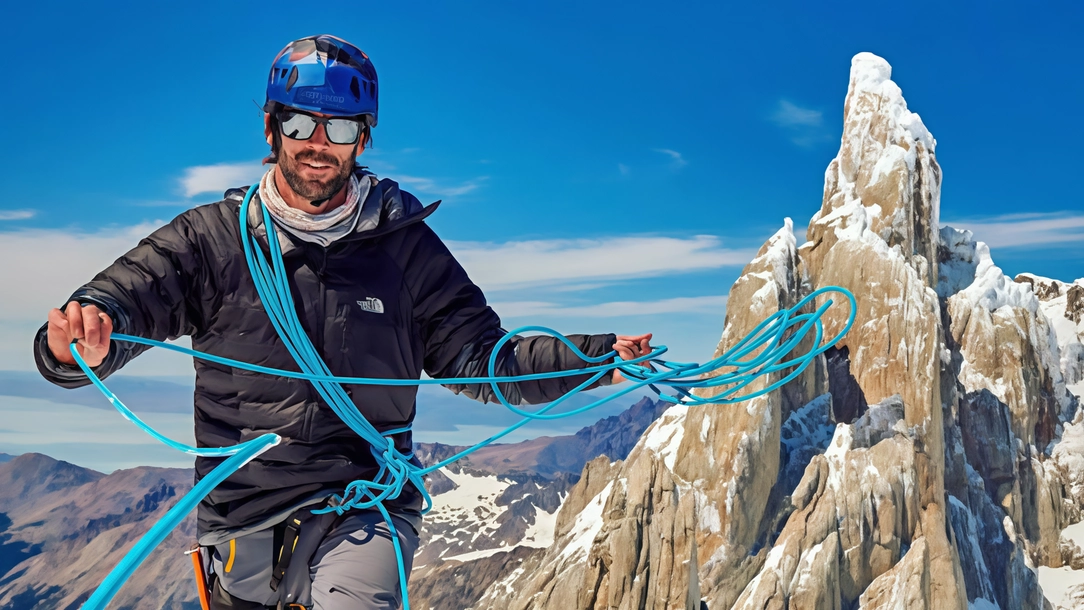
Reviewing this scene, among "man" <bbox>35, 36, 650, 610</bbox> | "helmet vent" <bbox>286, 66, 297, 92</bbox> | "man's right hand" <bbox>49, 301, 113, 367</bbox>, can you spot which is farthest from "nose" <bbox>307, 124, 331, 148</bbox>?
"man's right hand" <bbox>49, 301, 113, 367</bbox>

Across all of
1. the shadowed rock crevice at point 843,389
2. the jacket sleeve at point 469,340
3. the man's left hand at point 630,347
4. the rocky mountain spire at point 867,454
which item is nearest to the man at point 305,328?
the jacket sleeve at point 469,340

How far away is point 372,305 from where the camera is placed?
10.7 feet

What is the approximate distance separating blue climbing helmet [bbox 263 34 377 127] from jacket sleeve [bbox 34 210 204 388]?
2.06 feet

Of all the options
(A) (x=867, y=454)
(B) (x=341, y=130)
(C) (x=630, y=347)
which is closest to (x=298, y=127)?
(B) (x=341, y=130)

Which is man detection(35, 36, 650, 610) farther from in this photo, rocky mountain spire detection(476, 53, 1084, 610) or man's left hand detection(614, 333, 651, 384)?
rocky mountain spire detection(476, 53, 1084, 610)

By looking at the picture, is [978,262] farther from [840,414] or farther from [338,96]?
[338,96]

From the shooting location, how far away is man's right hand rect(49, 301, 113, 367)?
2547mm

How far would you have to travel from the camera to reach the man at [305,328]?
312 centimetres

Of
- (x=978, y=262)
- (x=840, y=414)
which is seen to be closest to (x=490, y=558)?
(x=840, y=414)

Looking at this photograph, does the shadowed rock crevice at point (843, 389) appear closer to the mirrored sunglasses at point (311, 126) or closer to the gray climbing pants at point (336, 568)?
the gray climbing pants at point (336, 568)

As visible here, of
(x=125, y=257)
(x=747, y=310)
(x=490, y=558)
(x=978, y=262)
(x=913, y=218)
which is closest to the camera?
(x=125, y=257)

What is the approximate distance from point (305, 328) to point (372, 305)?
0.28m

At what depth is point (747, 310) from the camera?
51844 mm

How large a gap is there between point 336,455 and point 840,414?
180ft
